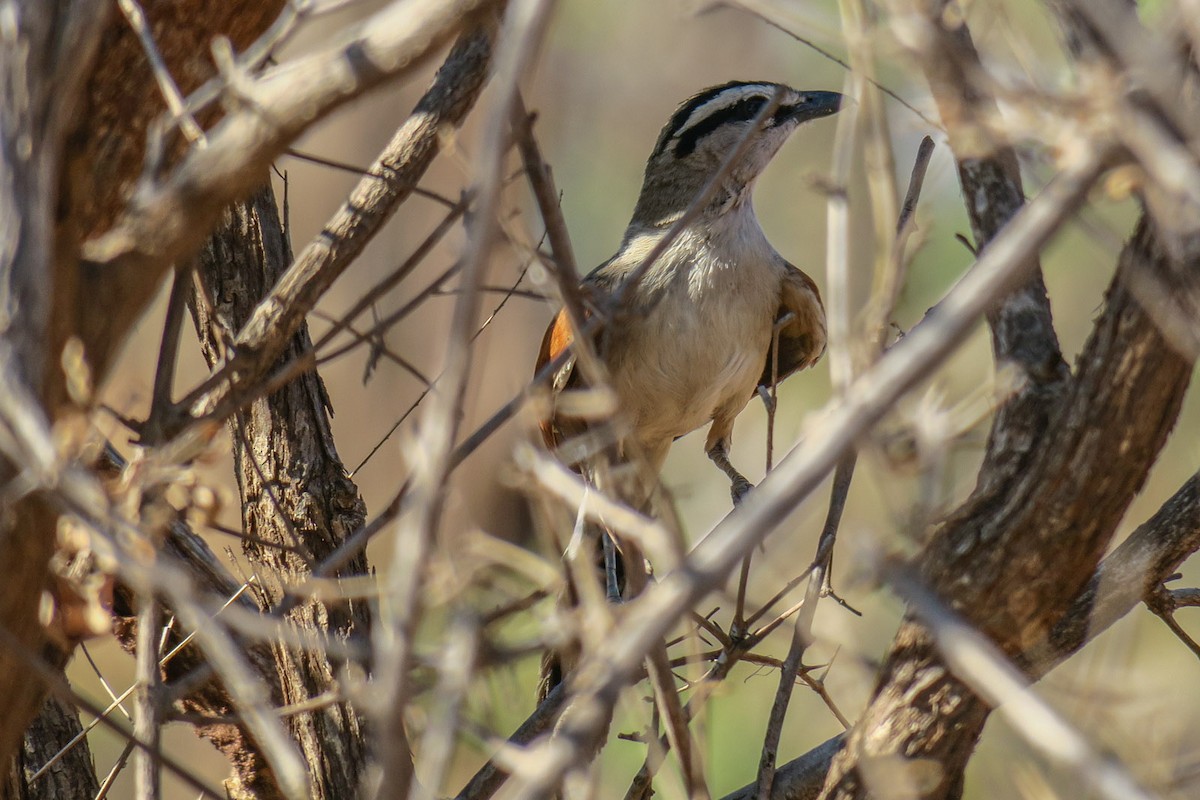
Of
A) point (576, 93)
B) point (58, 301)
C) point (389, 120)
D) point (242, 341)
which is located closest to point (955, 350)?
point (58, 301)

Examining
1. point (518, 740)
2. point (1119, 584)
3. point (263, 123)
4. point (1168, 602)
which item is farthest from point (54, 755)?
point (1168, 602)

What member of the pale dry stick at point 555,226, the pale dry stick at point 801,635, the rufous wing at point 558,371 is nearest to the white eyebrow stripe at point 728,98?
the rufous wing at point 558,371

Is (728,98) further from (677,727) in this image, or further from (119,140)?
(677,727)

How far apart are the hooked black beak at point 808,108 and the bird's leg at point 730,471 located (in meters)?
1.38

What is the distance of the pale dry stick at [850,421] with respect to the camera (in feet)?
4.60

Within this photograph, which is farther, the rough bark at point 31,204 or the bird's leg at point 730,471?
the bird's leg at point 730,471

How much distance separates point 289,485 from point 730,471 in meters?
2.08

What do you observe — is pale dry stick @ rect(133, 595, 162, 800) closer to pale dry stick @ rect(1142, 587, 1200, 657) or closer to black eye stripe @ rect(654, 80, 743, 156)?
pale dry stick @ rect(1142, 587, 1200, 657)

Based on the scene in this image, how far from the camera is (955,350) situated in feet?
4.68

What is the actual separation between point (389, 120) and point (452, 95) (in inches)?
387

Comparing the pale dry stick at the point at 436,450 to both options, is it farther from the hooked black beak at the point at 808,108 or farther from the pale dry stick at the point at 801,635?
the hooked black beak at the point at 808,108

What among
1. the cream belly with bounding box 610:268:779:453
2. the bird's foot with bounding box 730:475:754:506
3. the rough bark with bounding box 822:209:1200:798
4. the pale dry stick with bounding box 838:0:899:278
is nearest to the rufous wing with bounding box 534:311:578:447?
the cream belly with bounding box 610:268:779:453

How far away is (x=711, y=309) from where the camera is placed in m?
4.91

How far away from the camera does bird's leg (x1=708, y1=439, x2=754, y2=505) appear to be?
16.7 ft
